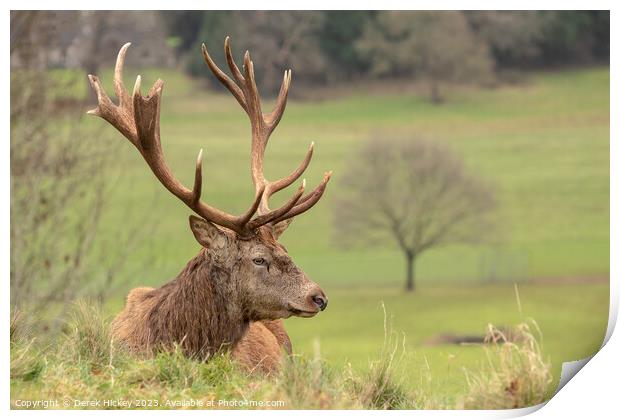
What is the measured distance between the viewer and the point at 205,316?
6836 millimetres

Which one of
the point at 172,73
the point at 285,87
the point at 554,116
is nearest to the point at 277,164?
the point at 554,116

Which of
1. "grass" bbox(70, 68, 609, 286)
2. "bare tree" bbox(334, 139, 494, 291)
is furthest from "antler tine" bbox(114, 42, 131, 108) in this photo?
"bare tree" bbox(334, 139, 494, 291)

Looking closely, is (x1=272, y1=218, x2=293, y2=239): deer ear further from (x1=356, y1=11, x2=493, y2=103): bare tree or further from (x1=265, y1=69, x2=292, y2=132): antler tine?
(x1=356, y1=11, x2=493, y2=103): bare tree

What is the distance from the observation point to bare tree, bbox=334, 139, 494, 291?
39.4 metres

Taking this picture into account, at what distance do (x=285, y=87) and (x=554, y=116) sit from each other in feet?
100

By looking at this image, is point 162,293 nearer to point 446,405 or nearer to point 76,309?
point 76,309

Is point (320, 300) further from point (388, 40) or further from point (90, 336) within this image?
point (388, 40)

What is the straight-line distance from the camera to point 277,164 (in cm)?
3653

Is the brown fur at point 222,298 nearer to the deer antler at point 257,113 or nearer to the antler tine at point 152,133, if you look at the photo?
the antler tine at point 152,133

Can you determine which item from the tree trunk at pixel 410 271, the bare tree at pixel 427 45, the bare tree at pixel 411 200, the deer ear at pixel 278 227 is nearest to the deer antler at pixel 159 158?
the deer ear at pixel 278 227

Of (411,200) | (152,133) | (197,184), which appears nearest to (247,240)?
(197,184)

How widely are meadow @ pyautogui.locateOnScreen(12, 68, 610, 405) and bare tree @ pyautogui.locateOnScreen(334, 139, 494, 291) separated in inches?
19.8

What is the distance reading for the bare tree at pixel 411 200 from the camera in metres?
39.4

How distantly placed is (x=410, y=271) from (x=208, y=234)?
31737 millimetres
